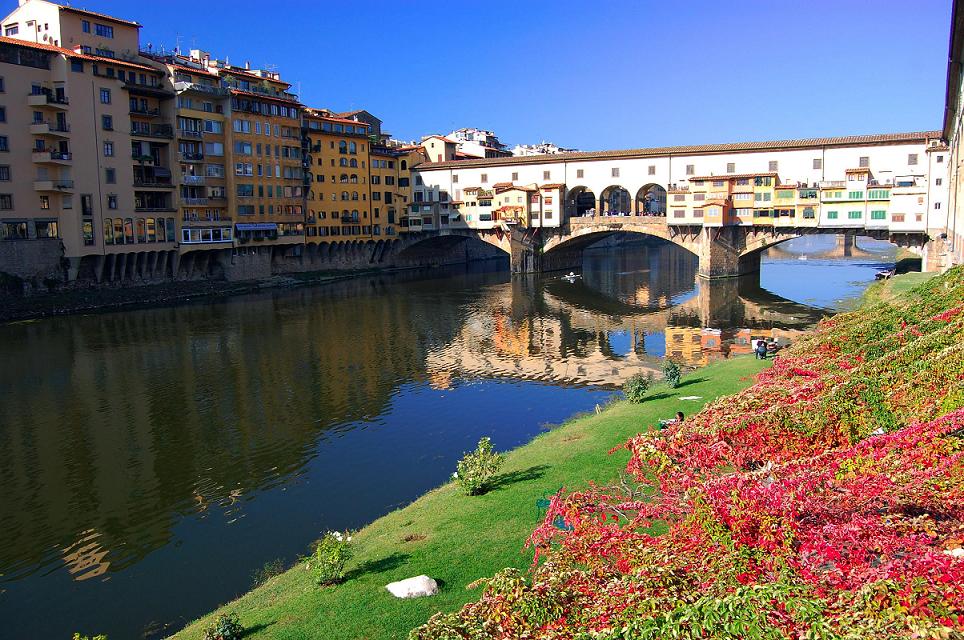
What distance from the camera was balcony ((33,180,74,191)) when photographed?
1880 inches

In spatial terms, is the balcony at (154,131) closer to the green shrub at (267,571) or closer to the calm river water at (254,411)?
the calm river water at (254,411)

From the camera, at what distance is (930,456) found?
8.64m

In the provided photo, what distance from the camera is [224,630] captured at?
35.9 ft

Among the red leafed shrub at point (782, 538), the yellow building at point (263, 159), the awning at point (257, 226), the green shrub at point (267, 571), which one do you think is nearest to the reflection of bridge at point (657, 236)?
the yellow building at point (263, 159)

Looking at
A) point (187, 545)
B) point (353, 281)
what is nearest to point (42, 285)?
point (353, 281)

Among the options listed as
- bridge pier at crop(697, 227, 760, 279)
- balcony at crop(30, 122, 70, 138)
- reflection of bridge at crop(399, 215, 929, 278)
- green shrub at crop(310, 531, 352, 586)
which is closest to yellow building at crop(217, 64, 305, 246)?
balcony at crop(30, 122, 70, 138)

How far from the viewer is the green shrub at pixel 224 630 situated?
10.9 meters

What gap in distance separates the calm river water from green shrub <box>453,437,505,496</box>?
8.26ft

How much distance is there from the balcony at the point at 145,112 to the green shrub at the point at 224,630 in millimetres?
51152

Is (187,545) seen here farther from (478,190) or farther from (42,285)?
(478,190)

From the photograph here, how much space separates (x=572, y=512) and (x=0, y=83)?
50452mm

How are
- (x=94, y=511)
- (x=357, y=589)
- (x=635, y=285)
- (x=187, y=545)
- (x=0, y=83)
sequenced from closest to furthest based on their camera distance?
(x=357, y=589) < (x=187, y=545) < (x=94, y=511) < (x=0, y=83) < (x=635, y=285)

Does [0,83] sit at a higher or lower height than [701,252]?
higher

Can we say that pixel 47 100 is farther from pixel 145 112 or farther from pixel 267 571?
pixel 267 571
